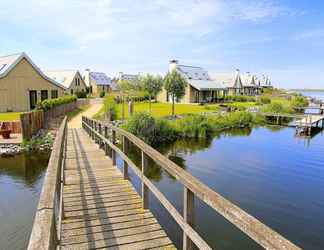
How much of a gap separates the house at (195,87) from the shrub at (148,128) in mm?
22110

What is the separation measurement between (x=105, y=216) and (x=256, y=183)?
10.0m

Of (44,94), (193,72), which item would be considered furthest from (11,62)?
(193,72)

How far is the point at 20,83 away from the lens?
91.7 ft

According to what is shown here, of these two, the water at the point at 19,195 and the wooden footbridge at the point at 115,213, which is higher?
the wooden footbridge at the point at 115,213

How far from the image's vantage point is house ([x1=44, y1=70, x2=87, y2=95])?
44.8 m

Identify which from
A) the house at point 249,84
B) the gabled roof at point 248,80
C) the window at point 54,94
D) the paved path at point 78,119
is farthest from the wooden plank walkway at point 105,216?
the gabled roof at point 248,80

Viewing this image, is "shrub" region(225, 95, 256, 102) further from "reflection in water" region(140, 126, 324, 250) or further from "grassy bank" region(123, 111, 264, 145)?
"reflection in water" region(140, 126, 324, 250)

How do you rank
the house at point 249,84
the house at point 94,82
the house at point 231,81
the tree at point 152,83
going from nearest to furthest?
the tree at point 152,83
the house at point 94,82
the house at point 231,81
the house at point 249,84

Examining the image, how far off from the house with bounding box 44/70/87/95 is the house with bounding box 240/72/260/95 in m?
37.4

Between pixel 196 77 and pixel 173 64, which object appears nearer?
pixel 173 64

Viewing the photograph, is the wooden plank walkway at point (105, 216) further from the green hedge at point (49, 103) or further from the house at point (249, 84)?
the house at point (249, 84)

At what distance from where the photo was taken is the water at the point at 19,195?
774cm

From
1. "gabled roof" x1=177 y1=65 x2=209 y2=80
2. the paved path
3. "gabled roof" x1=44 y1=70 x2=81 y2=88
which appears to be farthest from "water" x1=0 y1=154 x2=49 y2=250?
"gabled roof" x1=177 y1=65 x2=209 y2=80

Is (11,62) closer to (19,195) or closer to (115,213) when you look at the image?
(19,195)
